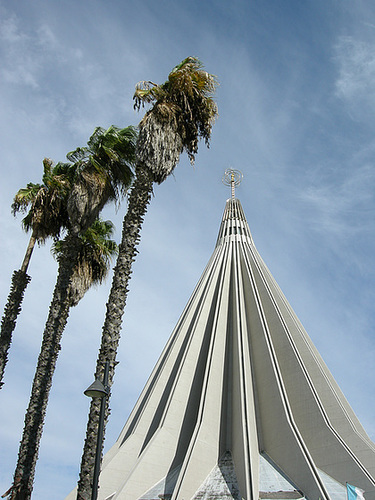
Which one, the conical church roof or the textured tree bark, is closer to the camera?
the textured tree bark

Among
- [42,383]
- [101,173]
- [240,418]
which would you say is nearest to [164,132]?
→ [101,173]

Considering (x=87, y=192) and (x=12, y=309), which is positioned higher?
(x=87, y=192)

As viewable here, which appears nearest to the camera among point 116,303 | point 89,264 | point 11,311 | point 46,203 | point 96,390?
point 96,390

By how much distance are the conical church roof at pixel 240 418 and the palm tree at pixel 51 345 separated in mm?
3600

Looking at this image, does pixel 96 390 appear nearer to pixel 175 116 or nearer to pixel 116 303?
pixel 116 303

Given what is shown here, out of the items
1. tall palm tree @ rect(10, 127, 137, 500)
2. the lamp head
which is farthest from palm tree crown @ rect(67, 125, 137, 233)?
the lamp head

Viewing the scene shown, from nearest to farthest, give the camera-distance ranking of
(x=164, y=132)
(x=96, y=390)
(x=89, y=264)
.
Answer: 1. (x=96, y=390)
2. (x=164, y=132)
3. (x=89, y=264)

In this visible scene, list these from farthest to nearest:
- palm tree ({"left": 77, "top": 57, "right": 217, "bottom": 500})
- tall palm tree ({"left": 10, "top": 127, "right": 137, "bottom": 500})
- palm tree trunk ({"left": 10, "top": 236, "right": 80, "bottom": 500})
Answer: tall palm tree ({"left": 10, "top": 127, "right": 137, "bottom": 500}) < palm tree trunk ({"left": 10, "top": 236, "right": 80, "bottom": 500}) < palm tree ({"left": 77, "top": 57, "right": 217, "bottom": 500})

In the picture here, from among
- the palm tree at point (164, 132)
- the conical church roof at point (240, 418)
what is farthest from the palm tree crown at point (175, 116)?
the conical church roof at point (240, 418)

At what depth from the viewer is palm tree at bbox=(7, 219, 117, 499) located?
36.7ft

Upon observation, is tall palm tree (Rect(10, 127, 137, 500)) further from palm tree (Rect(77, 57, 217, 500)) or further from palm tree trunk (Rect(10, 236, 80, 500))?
palm tree (Rect(77, 57, 217, 500))

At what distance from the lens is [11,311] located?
12.6 meters

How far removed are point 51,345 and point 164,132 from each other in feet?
23.0

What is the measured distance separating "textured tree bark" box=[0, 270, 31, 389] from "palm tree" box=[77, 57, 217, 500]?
461 cm
